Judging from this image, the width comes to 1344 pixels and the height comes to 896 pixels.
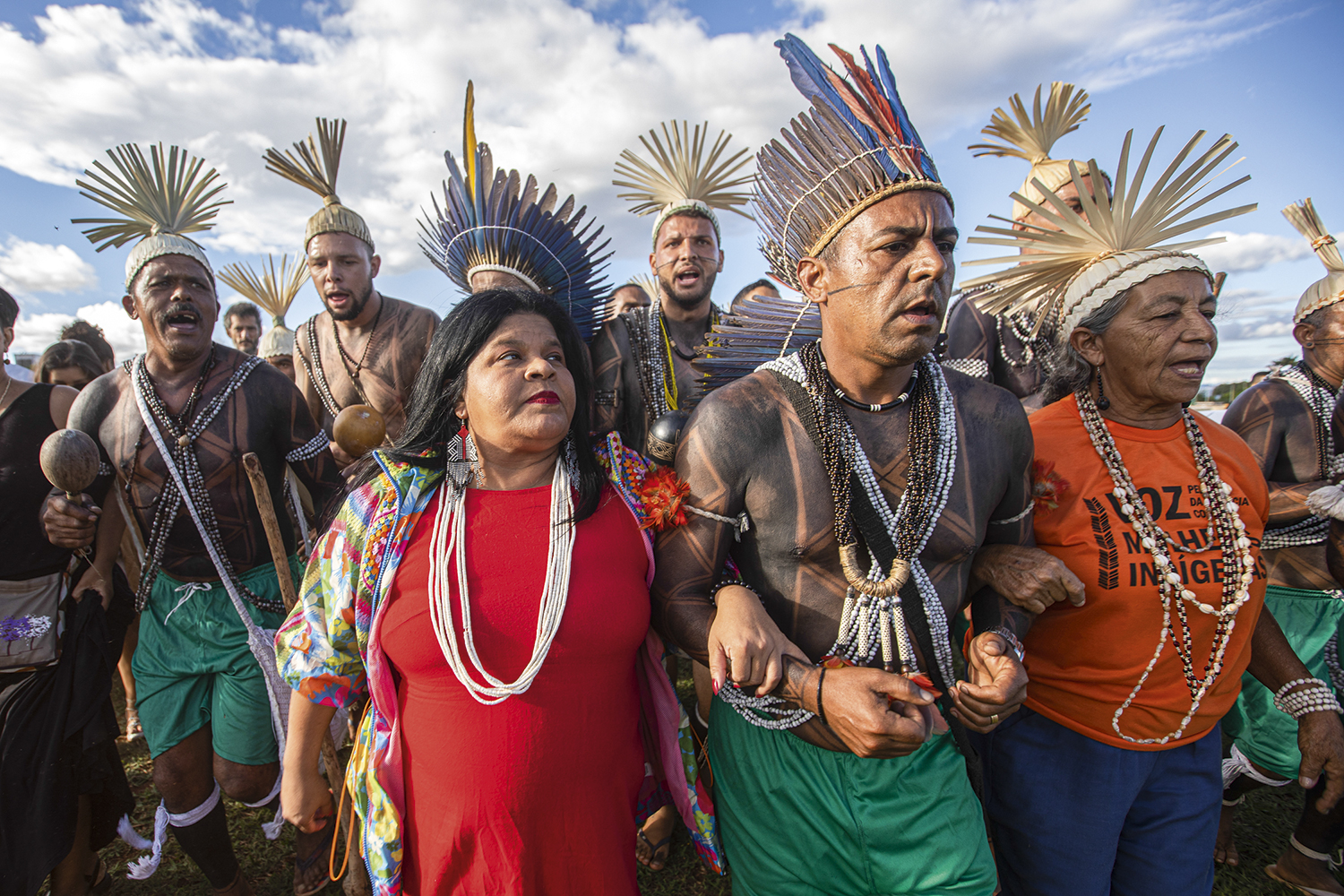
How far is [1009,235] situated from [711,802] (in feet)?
7.54

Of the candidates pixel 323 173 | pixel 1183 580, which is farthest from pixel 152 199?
pixel 1183 580

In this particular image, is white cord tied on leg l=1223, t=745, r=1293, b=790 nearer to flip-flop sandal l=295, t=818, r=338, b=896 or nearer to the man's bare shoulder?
flip-flop sandal l=295, t=818, r=338, b=896

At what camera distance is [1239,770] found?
10.7ft

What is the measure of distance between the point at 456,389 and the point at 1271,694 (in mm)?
3907

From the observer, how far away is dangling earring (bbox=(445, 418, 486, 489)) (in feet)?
6.38

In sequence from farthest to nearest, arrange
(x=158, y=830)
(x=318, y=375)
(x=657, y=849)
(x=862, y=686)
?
(x=318, y=375) → (x=657, y=849) → (x=158, y=830) → (x=862, y=686)

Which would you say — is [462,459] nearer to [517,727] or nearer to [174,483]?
[517,727]

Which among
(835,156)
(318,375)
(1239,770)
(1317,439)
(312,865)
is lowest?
(312,865)

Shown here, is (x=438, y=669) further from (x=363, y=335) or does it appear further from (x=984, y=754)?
(x=363, y=335)

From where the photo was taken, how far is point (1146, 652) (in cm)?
213

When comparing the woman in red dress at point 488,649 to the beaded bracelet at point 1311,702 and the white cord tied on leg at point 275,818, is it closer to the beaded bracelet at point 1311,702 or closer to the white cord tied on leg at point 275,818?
the white cord tied on leg at point 275,818

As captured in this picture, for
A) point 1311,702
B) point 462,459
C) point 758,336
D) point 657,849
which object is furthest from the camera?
point 657,849

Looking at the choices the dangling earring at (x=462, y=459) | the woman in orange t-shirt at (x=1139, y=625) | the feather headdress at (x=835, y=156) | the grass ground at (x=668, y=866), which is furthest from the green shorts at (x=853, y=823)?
the feather headdress at (x=835, y=156)

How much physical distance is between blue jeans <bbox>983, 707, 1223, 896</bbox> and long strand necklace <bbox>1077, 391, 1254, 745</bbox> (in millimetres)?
135
